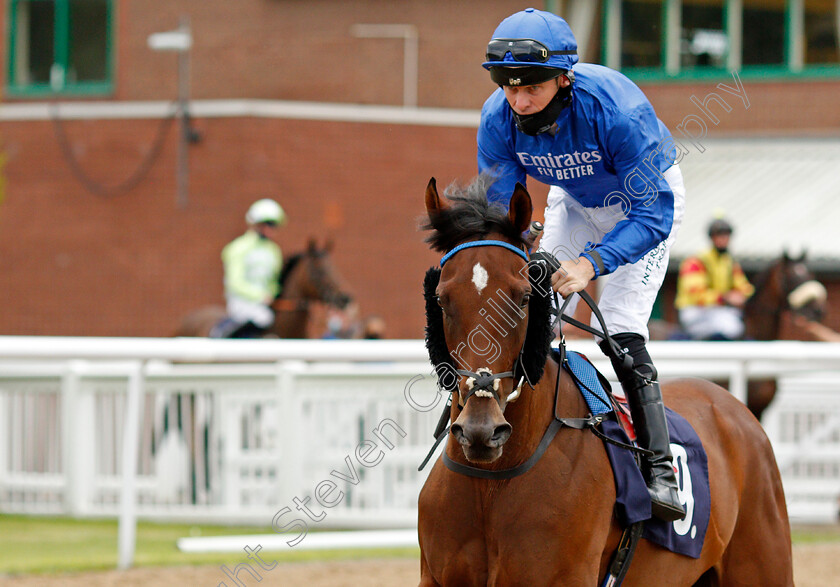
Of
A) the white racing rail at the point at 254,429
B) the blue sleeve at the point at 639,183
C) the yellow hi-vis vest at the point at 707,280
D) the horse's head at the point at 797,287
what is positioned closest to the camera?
the blue sleeve at the point at 639,183

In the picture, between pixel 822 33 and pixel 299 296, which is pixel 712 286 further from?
pixel 822 33

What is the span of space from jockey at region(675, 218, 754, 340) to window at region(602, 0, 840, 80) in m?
6.67

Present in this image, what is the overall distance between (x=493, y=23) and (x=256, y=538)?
9759 mm

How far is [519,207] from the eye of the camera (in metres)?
2.93

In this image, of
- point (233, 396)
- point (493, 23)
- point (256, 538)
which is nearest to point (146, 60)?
point (493, 23)

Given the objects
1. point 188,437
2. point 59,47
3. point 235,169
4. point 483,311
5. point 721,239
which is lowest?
point 188,437

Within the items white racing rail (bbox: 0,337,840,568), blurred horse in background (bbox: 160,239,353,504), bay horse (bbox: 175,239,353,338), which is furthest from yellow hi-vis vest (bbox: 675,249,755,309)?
blurred horse in background (bbox: 160,239,353,504)

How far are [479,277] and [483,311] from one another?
0.09 metres

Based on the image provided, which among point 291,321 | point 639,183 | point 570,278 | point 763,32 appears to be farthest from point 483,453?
point 763,32

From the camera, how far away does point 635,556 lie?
3.33 m

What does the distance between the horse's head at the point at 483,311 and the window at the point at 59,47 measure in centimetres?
1312

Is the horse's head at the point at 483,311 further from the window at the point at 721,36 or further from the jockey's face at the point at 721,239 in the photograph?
the window at the point at 721,36

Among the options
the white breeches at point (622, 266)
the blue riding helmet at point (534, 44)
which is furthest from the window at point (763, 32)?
the blue riding helmet at point (534, 44)

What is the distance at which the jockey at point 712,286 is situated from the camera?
917 centimetres
